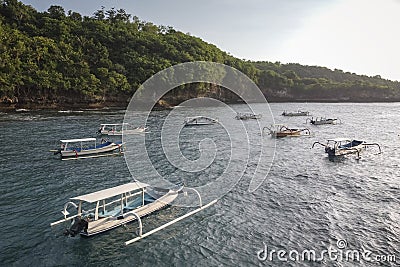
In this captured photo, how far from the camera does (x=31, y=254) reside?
49.8ft

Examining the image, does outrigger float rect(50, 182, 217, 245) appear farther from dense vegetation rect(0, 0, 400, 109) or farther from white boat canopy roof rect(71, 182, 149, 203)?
dense vegetation rect(0, 0, 400, 109)

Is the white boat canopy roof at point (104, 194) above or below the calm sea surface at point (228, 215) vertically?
above

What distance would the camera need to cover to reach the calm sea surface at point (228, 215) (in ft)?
50.6

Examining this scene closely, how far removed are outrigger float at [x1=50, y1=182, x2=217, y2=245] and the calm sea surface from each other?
1.61 ft

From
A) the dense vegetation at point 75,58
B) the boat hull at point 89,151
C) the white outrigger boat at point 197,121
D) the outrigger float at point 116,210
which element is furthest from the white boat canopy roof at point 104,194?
the dense vegetation at point 75,58

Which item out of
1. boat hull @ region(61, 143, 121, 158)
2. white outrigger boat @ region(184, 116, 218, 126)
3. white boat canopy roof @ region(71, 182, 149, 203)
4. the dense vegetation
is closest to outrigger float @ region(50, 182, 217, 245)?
white boat canopy roof @ region(71, 182, 149, 203)

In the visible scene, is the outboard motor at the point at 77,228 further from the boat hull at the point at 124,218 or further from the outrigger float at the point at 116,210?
the boat hull at the point at 124,218

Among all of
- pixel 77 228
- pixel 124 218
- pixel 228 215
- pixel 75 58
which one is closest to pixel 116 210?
pixel 124 218

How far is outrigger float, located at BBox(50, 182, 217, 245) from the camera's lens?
53.5 feet

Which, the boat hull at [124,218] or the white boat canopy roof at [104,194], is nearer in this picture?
the boat hull at [124,218]

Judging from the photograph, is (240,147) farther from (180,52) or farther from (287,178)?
(180,52)

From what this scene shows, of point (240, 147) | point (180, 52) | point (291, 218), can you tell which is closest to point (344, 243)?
point (291, 218)

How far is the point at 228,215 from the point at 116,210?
716 cm

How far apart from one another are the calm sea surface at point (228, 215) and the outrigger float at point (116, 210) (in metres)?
0.49
